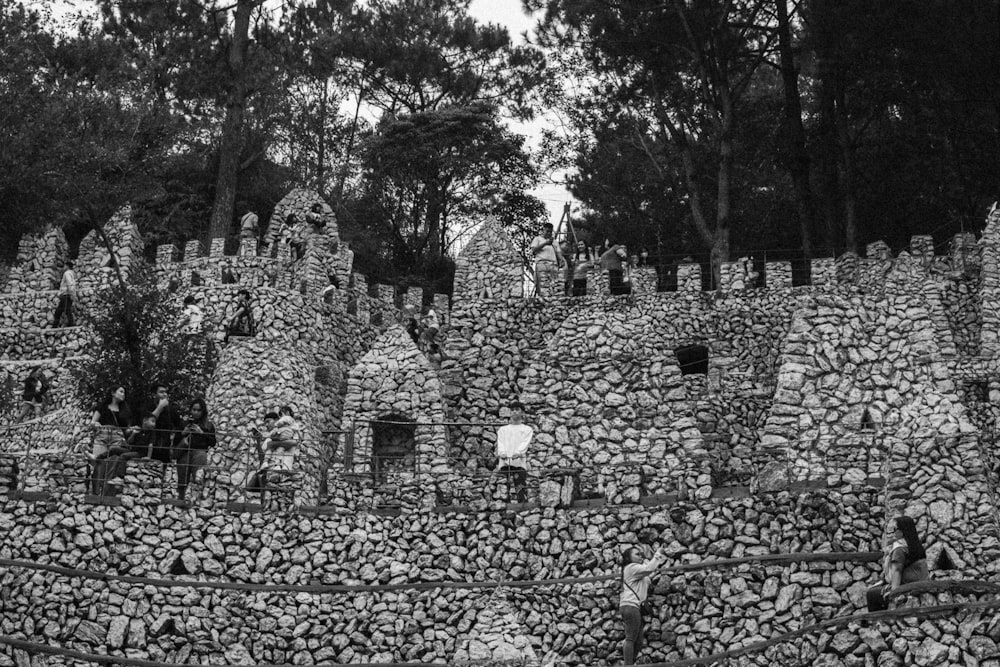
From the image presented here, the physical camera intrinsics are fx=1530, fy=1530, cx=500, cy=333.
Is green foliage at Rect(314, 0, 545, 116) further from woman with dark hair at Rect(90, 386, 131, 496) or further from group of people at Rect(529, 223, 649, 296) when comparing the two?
woman with dark hair at Rect(90, 386, 131, 496)

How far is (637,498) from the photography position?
2009 cm

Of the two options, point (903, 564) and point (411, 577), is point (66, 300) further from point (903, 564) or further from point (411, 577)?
point (903, 564)

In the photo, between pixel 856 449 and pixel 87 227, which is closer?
pixel 856 449

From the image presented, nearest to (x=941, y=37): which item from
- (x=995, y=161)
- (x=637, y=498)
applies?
(x=995, y=161)

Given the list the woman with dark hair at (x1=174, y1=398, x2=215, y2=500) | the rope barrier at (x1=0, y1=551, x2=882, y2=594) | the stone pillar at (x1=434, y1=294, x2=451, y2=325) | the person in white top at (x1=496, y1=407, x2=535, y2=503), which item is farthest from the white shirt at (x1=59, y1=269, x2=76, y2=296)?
the person in white top at (x1=496, y1=407, x2=535, y2=503)

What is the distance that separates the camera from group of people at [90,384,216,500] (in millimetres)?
21828

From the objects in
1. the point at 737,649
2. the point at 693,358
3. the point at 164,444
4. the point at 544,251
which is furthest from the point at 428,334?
the point at 737,649

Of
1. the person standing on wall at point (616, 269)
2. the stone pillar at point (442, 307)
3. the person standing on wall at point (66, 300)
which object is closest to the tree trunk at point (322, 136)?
the person standing on wall at point (66, 300)

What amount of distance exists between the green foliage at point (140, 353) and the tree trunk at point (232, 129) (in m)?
7.99

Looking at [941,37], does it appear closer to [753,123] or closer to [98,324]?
[753,123]

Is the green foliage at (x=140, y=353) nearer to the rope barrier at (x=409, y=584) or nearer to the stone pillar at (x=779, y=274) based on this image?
the rope barrier at (x=409, y=584)

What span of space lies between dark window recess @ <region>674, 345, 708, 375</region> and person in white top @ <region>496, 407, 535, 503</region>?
8741 millimetres

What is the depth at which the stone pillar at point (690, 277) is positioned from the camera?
30375 mm

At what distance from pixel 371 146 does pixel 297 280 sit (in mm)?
10637
